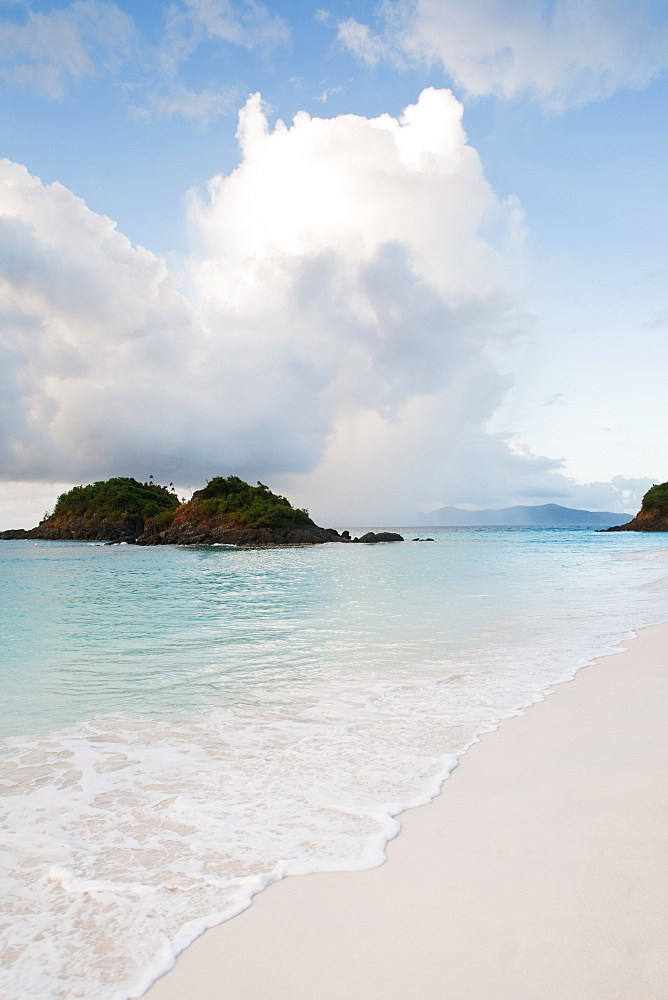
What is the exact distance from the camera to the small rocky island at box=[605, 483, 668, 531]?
10100 cm

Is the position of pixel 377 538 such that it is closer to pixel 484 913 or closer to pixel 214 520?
pixel 214 520

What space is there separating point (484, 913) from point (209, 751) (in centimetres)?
326

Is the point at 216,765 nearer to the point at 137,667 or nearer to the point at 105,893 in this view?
the point at 105,893

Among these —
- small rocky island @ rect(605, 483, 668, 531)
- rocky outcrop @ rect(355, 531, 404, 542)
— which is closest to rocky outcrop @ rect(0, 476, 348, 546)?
rocky outcrop @ rect(355, 531, 404, 542)

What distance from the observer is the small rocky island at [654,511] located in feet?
331

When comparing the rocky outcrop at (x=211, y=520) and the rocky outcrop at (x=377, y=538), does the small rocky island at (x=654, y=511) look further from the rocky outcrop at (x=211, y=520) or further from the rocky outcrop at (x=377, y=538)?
the rocky outcrop at (x=211, y=520)

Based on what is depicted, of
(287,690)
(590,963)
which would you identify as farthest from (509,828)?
(287,690)

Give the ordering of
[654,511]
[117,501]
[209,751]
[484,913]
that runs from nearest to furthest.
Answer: [484,913], [209,751], [654,511], [117,501]

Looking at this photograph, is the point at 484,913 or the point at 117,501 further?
the point at 117,501

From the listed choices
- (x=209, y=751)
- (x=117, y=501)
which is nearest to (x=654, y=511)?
(x=117, y=501)

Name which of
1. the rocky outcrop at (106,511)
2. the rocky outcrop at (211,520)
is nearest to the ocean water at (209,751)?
the rocky outcrop at (211,520)

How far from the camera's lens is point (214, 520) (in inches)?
3410

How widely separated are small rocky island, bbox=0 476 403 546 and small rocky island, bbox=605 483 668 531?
156ft

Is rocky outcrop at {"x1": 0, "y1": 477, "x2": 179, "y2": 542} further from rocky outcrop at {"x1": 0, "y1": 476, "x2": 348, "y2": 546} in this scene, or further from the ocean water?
the ocean water
